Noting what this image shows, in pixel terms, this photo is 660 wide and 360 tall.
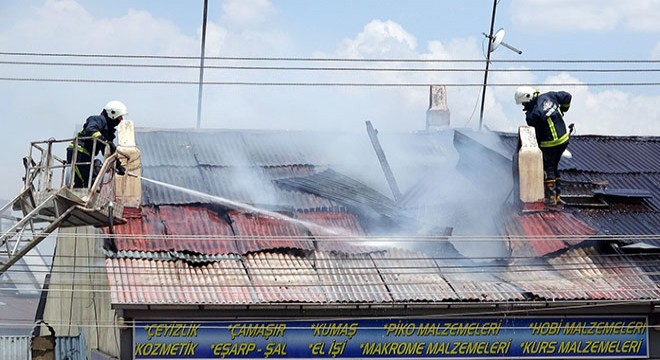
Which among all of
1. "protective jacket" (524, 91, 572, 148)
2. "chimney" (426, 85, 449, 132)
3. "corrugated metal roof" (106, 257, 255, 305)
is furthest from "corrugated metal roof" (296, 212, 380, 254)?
"chimney" (426, 85, 449, 132)

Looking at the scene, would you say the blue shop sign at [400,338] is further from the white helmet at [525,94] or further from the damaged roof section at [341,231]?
the white helmet at [525,94]

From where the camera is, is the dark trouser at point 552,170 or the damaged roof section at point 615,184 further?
the dark trouser at point 552,170

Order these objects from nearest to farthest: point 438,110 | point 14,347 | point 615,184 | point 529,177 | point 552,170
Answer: point 529,177 → point 552,170 → point 14,347 → point 615,184 → point 438,110

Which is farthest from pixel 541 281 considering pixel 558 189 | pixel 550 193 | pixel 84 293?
pixel 84 293

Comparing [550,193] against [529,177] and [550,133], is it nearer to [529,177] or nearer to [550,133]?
[529,177]

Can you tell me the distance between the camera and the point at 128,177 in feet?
49.2

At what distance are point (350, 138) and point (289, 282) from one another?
242 inches

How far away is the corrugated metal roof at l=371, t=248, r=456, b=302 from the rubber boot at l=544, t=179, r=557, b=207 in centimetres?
281

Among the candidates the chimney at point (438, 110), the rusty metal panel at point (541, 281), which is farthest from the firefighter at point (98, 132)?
the chimney at point (438, 110)

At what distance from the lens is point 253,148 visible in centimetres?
A: 1855

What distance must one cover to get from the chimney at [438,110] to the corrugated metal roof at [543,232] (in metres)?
7.40

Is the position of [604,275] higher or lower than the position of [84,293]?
higher

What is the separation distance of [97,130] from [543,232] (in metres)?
7.12

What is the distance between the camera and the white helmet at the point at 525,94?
17.2 m
